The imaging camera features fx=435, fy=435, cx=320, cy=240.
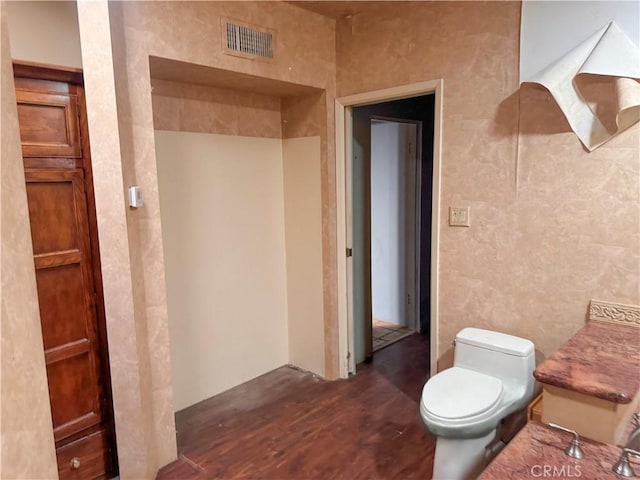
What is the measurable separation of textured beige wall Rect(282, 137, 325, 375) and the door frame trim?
0.52ft

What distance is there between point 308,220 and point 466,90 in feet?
4.66

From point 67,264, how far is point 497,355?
2.11 metres

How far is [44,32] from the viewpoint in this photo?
2.23m

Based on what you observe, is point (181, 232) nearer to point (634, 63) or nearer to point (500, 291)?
point (500, 291)

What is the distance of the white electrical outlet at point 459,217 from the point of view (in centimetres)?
255

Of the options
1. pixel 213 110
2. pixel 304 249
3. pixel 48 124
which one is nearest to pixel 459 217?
pixel 304 249

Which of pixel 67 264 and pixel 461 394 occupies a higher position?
pixel 67 264

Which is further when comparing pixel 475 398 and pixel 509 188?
pixel 509 188

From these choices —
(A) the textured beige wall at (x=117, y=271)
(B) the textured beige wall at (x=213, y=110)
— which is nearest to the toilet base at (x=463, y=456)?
(A) the textured beige wall at (x=117, y=271)

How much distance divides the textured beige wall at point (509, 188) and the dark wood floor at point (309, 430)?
0.60m

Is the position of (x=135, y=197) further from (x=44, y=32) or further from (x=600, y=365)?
(x=600, y=365)

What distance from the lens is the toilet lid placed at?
195 centimetres

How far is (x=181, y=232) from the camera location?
280 cm

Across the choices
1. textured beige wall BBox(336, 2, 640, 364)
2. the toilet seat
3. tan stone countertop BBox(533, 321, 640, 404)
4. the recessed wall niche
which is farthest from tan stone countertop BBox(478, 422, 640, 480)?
the recessed wall niche
